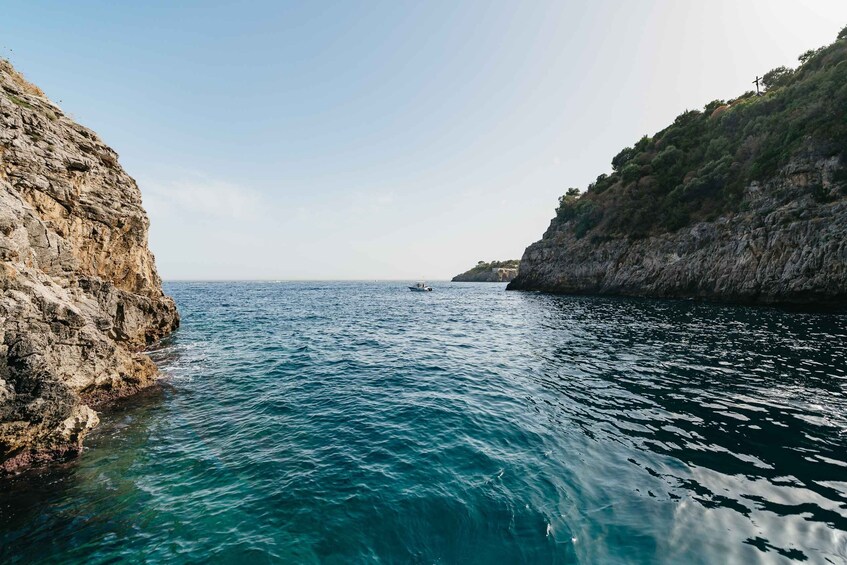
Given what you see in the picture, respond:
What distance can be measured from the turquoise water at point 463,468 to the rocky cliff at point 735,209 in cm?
2172

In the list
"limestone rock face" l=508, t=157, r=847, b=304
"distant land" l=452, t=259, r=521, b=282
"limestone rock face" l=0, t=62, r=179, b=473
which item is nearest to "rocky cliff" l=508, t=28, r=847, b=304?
"limestone rock face" l=508, t=157, r=847, b=304

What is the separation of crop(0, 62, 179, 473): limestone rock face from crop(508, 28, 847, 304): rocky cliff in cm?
5022

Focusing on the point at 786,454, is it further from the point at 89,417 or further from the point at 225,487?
the point at 89,417

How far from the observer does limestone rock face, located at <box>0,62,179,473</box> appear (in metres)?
8.59

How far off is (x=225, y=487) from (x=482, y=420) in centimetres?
758

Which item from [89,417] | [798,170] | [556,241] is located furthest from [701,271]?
[89,417]

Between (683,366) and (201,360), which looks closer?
(683,366)

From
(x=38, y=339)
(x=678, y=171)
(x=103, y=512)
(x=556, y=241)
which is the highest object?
(x=678, y=171)

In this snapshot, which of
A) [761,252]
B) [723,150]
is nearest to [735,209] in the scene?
[761,252]

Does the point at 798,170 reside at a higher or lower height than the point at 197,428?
higher

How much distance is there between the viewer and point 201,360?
63.1 ft

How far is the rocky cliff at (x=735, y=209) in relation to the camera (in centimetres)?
3272

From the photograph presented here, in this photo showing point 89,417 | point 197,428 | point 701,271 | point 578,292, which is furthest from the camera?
point 578,292

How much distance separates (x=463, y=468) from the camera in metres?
8.59
